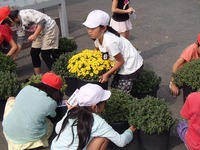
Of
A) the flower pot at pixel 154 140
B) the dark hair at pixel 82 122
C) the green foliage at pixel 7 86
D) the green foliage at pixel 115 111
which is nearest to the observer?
the dark hair at pixel 82 122

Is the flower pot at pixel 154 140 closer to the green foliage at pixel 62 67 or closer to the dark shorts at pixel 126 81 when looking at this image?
the dark shorts at pixel 126 81

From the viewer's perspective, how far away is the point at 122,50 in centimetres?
470

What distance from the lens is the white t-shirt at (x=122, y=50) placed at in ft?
14.9

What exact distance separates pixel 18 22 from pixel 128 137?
9.44 ft

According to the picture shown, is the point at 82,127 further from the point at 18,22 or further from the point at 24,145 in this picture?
the point at 18,22

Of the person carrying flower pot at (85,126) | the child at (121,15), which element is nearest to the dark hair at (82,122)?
the person carrying flower pot at (85,126)

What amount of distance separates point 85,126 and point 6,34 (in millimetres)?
2969

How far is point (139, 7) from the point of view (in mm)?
11266

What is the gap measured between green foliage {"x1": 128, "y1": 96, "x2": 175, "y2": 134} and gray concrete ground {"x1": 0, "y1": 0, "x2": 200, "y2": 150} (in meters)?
0.32

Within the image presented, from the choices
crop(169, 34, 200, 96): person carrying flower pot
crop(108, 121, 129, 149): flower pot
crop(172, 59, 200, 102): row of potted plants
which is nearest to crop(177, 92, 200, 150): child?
crop(108, 121, 129, 149): flower pot

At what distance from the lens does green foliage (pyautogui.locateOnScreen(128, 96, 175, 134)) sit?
3.98 metres

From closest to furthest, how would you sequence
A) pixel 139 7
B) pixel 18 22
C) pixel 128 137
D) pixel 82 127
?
1. pixel 82 127
2. pixel 128 137
3. pixel 18 22
4. pixel 139 7

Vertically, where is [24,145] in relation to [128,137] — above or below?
below

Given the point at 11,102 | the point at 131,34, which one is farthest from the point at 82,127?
the point at 131,34
